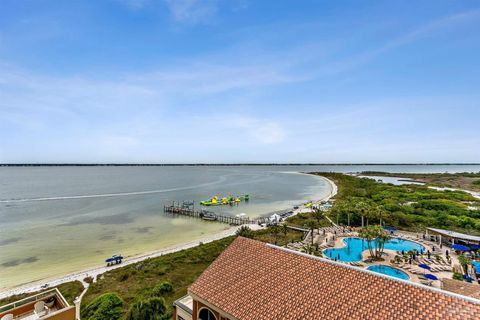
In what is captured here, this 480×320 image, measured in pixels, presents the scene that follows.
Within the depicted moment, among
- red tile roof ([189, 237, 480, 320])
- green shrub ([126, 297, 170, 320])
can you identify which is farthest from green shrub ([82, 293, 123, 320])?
red tile roof ([189, 237, 480, 320])

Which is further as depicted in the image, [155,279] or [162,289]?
[155,279]

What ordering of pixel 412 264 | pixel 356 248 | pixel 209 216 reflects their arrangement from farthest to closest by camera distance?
pixel 209 216, pixel 356 248, pixel 412 264

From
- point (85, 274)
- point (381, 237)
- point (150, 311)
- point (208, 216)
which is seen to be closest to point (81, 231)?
point (85, 274)

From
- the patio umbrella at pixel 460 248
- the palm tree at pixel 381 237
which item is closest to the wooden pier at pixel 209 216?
the palm tree at pixel 381 237

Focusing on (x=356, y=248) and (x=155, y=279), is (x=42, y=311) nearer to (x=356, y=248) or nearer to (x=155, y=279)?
(x=155, y=279)

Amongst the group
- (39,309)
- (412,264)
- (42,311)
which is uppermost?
(39,309)

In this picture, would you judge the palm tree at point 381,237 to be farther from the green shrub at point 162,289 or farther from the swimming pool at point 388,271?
the green shrub at point 162,289
